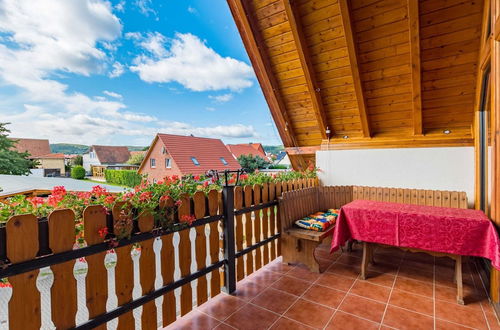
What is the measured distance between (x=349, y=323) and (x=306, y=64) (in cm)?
346

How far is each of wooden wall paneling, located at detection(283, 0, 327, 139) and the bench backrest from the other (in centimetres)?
134

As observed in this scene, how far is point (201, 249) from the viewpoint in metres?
2.25

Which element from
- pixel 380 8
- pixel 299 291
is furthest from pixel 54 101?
pixel 380 8

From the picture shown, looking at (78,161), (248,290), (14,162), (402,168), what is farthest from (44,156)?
(402,168)

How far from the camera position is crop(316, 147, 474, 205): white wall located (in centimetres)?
393

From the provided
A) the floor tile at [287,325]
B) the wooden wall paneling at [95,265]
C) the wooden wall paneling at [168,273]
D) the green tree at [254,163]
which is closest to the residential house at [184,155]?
the green tree at [254,163]

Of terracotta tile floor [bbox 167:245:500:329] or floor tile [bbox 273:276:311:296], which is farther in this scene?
floor tile [bbox 273:276:311:296]

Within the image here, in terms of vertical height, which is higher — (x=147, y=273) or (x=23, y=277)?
(x=23, y=277)

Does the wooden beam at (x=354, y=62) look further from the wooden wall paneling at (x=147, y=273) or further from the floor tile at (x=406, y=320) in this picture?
the wooden wall paneling at (x=147, y=273)

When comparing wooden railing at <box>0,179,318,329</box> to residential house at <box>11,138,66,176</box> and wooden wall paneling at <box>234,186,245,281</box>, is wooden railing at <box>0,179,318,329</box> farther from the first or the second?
residential house at <box>11,138,66,176</box>

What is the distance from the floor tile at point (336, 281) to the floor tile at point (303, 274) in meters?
0.07

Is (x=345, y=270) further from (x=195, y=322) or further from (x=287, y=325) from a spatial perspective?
(x=195, y=322)

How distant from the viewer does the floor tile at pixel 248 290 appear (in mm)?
2465

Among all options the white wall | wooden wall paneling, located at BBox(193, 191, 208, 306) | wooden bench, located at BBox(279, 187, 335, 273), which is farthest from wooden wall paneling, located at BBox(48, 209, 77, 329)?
the white wall
